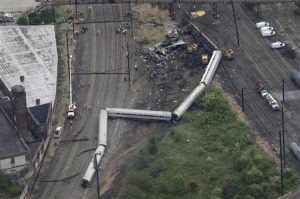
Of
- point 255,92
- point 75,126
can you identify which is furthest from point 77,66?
point 255,92

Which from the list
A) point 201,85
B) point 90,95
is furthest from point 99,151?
point 201,85

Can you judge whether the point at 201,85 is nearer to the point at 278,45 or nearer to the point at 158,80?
the point at 158,80

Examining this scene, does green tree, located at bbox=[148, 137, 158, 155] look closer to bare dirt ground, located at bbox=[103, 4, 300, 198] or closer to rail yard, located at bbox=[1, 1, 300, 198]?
rail yard, located at bbox=[1, 1, 300, 198]

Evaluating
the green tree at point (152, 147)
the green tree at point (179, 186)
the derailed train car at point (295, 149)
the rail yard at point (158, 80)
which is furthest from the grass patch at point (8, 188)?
the derailed train car at point (295, 149)

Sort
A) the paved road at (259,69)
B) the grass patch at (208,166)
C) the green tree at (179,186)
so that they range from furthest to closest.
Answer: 1. the paved road at (259,69)
2. the green tree at (179,186)
3. the grass patch at (208,166)

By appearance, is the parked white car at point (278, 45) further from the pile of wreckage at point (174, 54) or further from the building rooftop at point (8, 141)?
the building rooftop at point (8, 141)

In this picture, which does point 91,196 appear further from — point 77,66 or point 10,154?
point 77,66
